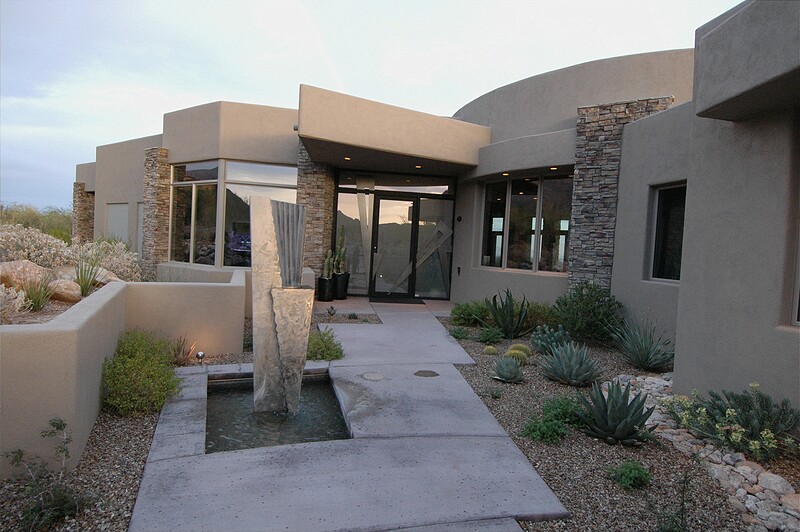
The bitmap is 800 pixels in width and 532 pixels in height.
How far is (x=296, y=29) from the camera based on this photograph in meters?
11.5

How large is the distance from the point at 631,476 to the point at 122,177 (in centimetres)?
1730

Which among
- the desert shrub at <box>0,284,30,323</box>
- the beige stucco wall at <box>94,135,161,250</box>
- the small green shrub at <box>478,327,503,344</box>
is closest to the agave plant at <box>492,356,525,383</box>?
A: the small green shrub at <box>478,327,503,344</box>

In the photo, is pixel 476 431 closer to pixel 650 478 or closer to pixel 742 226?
pixel 650 478

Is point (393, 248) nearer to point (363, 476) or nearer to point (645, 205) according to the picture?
point (645, 205)

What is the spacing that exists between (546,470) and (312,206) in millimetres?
9043

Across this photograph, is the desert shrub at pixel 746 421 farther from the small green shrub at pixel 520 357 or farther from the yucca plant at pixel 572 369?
the small green shrub at pixel 520 357

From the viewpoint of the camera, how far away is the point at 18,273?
6305mm

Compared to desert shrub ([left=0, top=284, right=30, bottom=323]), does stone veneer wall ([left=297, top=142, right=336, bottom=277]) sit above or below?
above

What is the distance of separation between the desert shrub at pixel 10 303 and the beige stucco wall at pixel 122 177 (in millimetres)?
10346

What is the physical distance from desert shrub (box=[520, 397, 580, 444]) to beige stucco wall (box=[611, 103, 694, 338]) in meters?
3.39

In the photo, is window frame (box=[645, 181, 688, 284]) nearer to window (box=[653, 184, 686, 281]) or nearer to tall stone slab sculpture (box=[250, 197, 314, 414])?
window (box=[653, 184, 686, 281])

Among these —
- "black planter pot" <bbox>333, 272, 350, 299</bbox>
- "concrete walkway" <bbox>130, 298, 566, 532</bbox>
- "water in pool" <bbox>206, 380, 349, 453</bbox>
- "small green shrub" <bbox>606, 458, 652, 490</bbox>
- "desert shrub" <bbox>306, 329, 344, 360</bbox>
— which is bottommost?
"water in pool" <bbox>206, 380, 349, 453</bbox>

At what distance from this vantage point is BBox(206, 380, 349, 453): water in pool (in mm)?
4410

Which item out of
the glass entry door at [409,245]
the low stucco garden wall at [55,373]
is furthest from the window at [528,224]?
the low stucco garden wall at [55,373]
